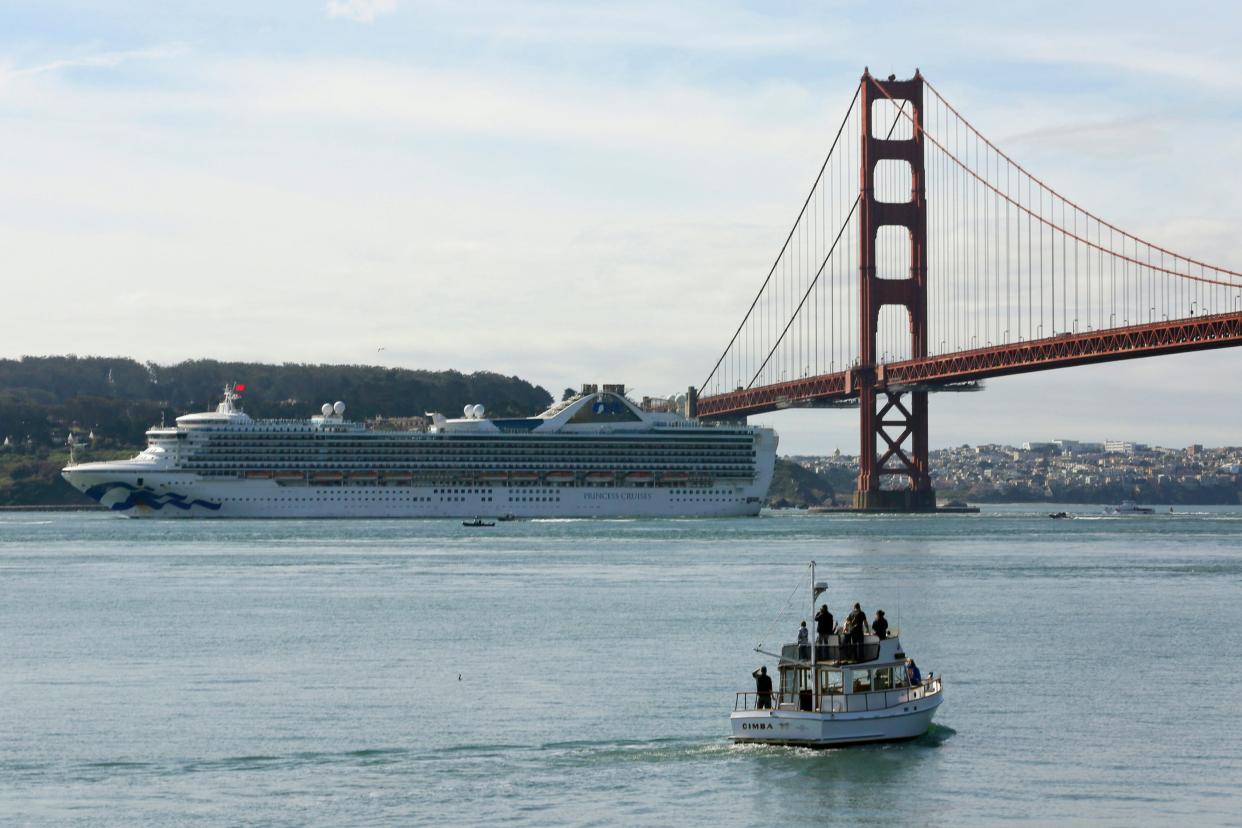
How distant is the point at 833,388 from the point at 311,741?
7192 centimetres

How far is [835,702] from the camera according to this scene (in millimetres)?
21578

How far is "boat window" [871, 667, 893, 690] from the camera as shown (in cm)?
2175

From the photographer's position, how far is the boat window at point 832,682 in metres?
21.6

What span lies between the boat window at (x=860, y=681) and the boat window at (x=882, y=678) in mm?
55

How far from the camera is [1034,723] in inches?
896

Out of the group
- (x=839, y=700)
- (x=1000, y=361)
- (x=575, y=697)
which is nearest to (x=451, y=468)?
(x=1000, y=361)

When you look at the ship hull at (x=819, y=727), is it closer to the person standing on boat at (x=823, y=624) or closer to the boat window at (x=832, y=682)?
the boat window at (x=832, y=682)

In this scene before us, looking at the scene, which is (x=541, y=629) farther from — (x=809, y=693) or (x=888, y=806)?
(x=888, y=806)

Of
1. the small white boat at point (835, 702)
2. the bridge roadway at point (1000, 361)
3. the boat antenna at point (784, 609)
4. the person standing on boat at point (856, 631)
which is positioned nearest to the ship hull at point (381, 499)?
the bridge roadway at point (1000, 361)

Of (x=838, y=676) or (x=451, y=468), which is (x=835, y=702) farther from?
(x=451, y=468)

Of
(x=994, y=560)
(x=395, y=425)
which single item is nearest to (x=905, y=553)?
(x=994, y=560)

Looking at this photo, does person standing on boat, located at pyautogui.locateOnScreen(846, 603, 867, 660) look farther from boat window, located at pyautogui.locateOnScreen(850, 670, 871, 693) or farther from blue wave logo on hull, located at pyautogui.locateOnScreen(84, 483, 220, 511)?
blue wave logo on hull, located at pyautogui.locateOnScreen(84, 483, 220, 511)

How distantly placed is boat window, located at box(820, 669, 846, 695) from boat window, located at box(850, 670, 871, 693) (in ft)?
0.36

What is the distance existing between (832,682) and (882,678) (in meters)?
0.58
